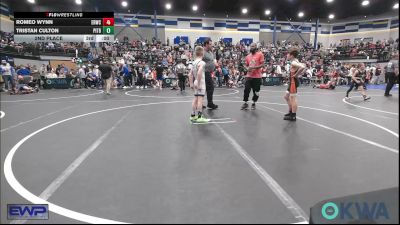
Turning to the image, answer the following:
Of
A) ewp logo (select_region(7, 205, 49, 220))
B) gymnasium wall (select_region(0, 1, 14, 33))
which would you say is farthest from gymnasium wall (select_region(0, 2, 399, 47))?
ewp logo (select_region(7, 205, 49, 220))

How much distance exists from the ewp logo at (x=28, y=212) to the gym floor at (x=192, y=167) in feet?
0.19

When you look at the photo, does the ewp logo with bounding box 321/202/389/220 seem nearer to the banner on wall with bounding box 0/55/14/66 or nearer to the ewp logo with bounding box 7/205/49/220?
the ewp logo with bounding box 7/205/49/220

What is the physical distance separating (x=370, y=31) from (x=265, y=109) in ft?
112

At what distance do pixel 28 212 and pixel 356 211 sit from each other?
8.20ft

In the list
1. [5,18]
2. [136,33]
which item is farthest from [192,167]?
[136,33]

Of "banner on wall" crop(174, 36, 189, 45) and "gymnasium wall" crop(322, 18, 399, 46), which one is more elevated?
"gymnasium wall" crop(322, 18, 399, 46)

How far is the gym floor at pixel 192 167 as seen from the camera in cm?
248

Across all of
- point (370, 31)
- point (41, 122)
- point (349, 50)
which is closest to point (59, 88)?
point (41, 122)

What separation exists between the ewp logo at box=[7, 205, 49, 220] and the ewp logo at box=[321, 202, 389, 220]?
2.13 m

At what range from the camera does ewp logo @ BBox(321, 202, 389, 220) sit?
1.73 meters

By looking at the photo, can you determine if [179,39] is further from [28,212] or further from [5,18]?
[28,212]

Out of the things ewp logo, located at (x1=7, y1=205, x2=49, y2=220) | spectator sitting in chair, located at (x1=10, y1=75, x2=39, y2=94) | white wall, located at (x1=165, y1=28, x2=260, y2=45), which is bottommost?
ewp logo, located at (x1=7, y1=205, x2=49, y2=220)
